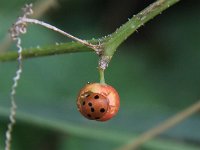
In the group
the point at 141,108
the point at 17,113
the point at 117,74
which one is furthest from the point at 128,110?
the point at 17,113

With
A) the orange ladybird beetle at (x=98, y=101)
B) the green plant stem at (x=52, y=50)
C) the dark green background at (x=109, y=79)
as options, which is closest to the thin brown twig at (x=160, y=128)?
the dark green background at (x=109, y=79)

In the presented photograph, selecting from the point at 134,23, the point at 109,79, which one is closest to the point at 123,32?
the point at 134,23

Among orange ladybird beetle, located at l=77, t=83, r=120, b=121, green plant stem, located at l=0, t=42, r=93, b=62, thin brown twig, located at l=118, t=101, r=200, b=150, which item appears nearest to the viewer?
orange ladybird beetle, located at l=77, t=83, r=120, b=121

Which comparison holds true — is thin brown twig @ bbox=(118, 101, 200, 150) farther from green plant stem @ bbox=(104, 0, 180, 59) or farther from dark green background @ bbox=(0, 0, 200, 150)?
green plant stem @ bbox=(104, 0, 180, 59)

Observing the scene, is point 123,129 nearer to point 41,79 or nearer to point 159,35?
point 41,79

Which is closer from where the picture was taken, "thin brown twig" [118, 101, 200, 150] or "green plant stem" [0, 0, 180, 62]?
"green plant stem" [0, 0, 180, 62]

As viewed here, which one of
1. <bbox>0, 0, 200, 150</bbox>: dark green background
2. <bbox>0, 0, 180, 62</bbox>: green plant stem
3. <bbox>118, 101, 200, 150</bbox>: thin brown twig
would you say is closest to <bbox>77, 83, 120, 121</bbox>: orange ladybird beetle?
<bbox>0, 0, 180, 62</bbox>: green plant stem
